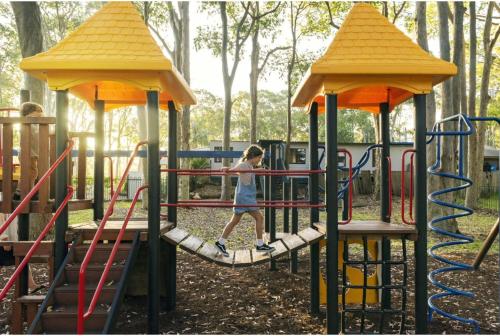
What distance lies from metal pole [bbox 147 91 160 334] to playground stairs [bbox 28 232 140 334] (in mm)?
216

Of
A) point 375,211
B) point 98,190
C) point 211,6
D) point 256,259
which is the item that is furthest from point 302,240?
point 211,6

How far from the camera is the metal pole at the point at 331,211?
4.98m

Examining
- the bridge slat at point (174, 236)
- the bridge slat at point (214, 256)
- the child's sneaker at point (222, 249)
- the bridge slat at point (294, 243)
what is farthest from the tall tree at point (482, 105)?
the bridge slat at point (174, 236)

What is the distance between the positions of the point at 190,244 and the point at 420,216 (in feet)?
9.34

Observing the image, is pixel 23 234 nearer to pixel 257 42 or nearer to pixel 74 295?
pixel 74 295

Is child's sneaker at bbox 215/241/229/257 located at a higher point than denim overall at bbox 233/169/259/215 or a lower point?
lower

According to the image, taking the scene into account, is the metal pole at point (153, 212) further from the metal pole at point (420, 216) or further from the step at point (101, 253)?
the metal pole at point (420, 216)

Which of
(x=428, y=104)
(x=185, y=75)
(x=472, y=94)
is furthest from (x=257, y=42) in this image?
Answer: (x=428, y=104)

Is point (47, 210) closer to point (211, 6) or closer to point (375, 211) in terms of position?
point (375, 211)

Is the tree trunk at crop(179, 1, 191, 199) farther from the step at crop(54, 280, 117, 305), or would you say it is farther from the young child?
the step at crop(54, 280, 117, 305)

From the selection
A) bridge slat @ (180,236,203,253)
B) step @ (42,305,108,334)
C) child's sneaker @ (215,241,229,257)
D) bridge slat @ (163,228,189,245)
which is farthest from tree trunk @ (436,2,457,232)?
step @ (42,305,108,334)

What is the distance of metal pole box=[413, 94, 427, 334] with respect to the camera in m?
5.02

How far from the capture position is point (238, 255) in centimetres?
619

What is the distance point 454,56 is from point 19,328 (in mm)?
13254
